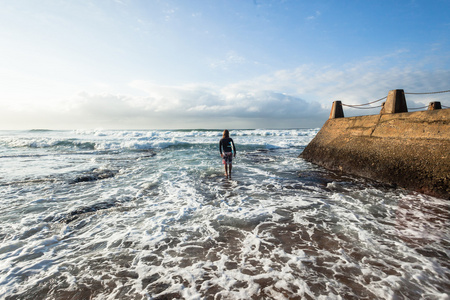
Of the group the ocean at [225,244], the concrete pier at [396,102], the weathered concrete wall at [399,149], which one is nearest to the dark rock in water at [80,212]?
the ocean at [225,244]

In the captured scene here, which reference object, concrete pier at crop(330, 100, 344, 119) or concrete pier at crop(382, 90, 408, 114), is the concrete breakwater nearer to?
concrete pier at crop(382, 90, 408, 114)

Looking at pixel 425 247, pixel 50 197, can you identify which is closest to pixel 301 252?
pixel 425 247

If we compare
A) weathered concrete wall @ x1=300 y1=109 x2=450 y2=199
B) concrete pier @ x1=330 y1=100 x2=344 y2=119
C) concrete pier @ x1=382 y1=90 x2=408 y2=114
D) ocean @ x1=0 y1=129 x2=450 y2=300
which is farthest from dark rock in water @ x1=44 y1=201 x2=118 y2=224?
concrete pier @ x1=330 y1=100 x2=344 y2=119

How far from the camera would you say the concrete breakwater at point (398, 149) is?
16.5 feet

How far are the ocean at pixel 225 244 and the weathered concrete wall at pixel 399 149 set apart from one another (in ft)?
1.80

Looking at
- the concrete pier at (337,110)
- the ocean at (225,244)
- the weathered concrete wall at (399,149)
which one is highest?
the concrete pier at (337,110)

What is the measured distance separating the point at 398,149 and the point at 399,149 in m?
0.03

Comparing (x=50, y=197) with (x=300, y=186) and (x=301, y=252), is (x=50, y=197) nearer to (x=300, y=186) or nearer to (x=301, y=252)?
(x=301, y=252)

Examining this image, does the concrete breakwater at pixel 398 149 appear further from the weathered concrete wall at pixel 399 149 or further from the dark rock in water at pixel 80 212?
the dark rock in water at pixel 80 212

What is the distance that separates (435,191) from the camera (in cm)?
486

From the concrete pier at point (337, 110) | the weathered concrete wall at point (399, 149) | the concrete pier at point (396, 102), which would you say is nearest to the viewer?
the weathered concrete wall at point (399, 149)

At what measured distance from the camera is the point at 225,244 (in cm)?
314

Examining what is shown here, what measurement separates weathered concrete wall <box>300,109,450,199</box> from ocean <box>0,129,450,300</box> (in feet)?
1.80

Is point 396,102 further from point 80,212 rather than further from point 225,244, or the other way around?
point 80,212
